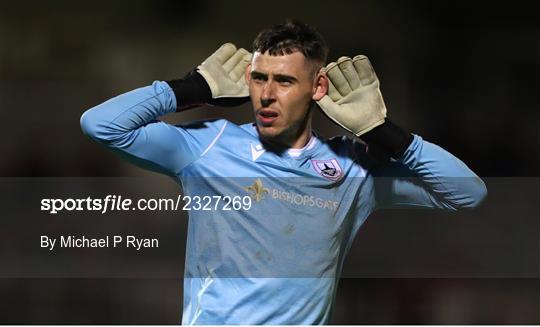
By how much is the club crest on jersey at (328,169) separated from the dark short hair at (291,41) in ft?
1.34

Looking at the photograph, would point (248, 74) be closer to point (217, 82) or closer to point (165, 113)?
point (217, 82)

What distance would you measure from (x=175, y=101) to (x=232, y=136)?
29 cm

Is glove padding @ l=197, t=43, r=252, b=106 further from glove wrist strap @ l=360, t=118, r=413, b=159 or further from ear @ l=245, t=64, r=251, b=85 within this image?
glove wrist strap @ l=360, t=118, r=413, b=159

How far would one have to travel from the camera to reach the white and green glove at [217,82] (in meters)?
3.76

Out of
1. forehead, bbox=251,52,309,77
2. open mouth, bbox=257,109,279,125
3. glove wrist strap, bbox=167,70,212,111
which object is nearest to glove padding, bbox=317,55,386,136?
forehead, bbox=251,52,309,77

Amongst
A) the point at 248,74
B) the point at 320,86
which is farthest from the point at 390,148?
the point at 248,74

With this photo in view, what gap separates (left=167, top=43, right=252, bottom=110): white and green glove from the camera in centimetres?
376

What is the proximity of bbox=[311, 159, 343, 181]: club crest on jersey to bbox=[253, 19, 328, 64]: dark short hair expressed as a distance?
409 mm

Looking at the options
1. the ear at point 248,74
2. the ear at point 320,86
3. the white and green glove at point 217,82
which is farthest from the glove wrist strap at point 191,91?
the ear at point 320,86

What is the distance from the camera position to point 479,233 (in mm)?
5480

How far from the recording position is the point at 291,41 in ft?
12.4

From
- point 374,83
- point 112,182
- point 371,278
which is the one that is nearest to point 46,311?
point 112,182

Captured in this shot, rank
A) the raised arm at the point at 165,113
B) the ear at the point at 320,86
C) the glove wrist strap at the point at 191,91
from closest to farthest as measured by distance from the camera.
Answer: the raised arm at the point at 165,113 → the glove wrist strap at the point at 191,91 → the ear at the point at 320,86

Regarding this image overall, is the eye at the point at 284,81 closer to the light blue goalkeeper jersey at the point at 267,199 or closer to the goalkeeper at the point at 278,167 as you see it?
the goalkeeper at the point at 278,167
